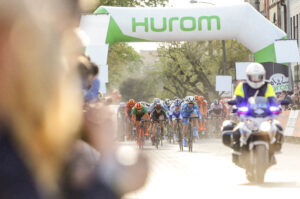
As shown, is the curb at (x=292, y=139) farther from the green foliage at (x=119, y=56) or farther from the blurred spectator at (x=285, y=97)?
the green foliage at (x=119, y=56)

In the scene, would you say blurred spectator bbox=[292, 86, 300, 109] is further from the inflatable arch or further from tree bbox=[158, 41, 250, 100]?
tree bbox=[158, 41, 250, 100]

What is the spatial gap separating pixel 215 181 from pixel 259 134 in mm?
1752

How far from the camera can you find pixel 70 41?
1878 millimetres

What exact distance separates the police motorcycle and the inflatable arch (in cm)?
1393

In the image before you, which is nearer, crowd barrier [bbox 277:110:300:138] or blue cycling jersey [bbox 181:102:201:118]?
crowd barrier [bbox 277:110:300:138]

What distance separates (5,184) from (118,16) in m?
25.1

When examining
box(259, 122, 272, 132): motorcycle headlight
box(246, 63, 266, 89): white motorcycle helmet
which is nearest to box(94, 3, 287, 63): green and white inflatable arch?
box(246, 63, 266, 89): white motorcycle helmet

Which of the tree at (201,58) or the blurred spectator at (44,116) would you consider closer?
the blurred spectator at (44,116)

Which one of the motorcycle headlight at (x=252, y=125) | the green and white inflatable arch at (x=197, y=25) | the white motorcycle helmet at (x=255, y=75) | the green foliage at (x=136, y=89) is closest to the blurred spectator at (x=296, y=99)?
the green and white inflatable arch at (x=197, y=25)

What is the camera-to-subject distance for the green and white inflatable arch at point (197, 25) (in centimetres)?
2667

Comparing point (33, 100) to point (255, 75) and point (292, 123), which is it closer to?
point (255, 75)

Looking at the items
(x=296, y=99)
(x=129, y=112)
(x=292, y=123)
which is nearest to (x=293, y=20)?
(x=129, y=112)

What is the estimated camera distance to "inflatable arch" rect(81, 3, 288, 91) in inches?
1048

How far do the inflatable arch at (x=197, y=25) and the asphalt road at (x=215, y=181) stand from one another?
6.88 m
